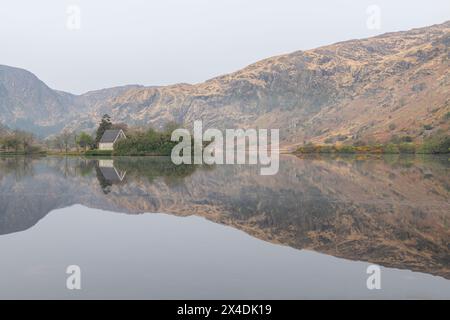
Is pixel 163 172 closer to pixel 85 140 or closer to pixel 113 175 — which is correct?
pixel 113 175

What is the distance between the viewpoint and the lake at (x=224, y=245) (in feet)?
30.5

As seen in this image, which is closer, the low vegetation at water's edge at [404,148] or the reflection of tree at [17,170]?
the reflection of tree at [17,170]

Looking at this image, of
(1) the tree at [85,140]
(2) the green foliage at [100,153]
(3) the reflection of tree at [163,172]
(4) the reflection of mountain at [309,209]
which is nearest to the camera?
(4) the reflection of mountain at [309,209]

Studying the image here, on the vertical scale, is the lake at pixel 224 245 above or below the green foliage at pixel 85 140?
below

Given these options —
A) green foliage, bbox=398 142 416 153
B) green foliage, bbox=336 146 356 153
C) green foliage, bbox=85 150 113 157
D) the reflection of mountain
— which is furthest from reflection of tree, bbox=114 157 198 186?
green foliage, bbox=398 142 416 153

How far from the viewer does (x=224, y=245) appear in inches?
524

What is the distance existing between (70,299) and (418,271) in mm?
7908

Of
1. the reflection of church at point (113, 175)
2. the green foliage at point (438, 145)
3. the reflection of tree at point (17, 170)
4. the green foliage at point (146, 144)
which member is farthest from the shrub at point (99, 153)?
the green foliage at point (438, 145)

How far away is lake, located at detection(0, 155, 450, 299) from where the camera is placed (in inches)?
366

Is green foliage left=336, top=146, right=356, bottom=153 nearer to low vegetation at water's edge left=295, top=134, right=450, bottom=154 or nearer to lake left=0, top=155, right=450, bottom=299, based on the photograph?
low vegetation at water's edge left=295, top=134, right=450, bottom=154

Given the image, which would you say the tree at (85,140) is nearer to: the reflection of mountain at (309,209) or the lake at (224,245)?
the reflection of mountain at (309,209)

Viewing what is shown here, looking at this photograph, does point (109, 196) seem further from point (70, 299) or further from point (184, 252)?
point (70, 299)

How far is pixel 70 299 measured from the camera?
338 inches

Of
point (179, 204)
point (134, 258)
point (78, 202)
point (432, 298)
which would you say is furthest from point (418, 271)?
point (78, 202)
